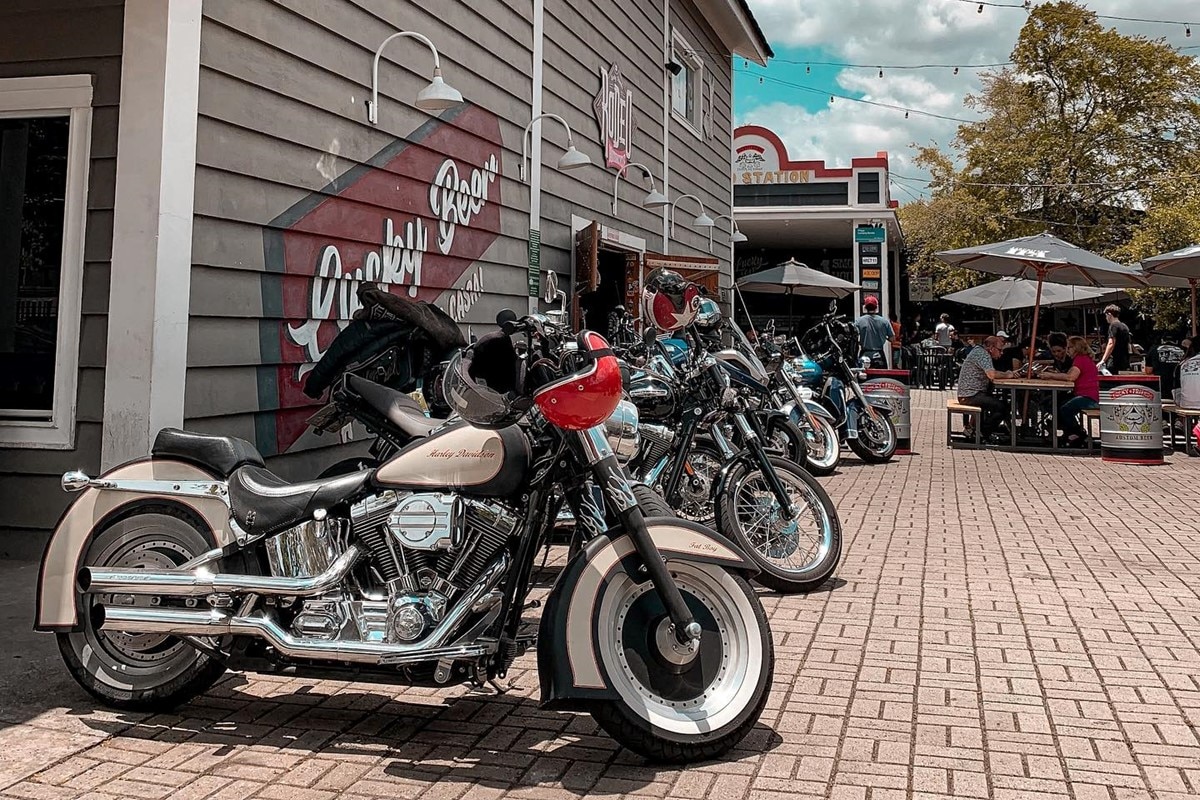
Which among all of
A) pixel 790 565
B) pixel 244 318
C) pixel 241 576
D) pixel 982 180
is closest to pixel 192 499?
pixel 241 576

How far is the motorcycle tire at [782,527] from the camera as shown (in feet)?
15.8

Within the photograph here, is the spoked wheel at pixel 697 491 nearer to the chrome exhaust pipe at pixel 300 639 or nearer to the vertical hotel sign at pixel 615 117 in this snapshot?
the chrome exhaust pipe at pixel 300 639

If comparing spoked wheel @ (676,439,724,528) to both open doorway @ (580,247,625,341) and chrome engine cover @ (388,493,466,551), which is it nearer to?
chrome engine cover @ (388,493,466,551)

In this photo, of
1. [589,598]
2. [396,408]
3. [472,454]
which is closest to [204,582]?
[472,454]

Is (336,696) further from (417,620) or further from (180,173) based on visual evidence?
(180,173)

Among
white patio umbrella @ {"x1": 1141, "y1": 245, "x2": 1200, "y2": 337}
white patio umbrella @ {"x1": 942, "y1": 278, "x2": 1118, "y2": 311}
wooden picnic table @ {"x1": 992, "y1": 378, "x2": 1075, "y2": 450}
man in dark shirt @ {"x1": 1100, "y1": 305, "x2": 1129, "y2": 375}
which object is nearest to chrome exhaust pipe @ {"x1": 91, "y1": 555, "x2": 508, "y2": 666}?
wooden picnic table @ {"x1": 992, "y1": 378, "x2": 1075, "y2": 450}

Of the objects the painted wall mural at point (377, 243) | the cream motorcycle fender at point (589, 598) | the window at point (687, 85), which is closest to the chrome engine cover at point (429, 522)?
the cream motorcycle fender at point (589, 598)

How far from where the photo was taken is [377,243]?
6332 millimetres

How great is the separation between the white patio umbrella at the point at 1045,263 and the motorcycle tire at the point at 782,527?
7.60 metres

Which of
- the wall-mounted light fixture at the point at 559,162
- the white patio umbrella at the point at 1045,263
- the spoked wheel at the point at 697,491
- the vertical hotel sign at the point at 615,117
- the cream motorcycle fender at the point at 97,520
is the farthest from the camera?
the white patio umbrella at the point at 1045,263

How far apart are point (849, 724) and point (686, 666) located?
27.7 inches

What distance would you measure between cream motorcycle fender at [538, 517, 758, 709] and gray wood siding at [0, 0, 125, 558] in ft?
9.76

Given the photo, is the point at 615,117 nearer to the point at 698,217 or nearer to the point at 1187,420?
the point at 698,217

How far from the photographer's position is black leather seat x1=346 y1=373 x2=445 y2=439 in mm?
3889
